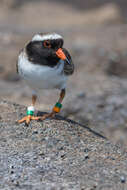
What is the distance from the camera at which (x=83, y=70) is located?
1327cm

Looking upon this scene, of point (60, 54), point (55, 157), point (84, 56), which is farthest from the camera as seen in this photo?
point (84, 56)

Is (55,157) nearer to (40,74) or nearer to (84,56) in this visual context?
(40,74)

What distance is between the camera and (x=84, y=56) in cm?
1409

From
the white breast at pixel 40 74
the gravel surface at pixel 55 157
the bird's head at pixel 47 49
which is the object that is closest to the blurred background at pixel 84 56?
the gravel surface at pixel 55 157

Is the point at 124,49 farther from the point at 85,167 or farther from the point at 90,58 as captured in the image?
the point at 85,167

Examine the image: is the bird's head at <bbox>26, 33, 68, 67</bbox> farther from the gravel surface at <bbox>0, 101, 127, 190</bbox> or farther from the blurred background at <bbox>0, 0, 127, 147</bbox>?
the blurred background at <bbox>0, 0, 127, 147</bbox>

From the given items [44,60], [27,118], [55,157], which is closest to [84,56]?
[27,118]

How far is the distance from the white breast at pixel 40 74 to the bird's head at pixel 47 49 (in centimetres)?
8

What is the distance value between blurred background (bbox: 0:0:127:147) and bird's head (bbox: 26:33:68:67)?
3316 millimetres

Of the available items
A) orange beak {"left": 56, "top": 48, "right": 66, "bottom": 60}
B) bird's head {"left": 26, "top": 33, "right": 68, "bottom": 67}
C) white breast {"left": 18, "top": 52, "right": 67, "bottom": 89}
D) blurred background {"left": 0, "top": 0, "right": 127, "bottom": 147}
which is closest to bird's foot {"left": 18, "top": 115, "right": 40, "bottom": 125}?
white breast {"left": 18, "top": 52, "right": 67, "bottom": 89}

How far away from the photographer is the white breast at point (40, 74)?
17.6 feet

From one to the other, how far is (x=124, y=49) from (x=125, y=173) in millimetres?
10723

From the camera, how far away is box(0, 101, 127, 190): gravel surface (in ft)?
13.6

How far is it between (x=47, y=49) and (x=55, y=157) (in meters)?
1.53
